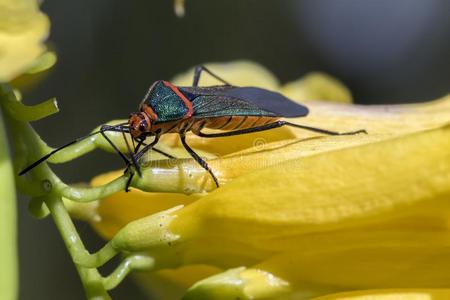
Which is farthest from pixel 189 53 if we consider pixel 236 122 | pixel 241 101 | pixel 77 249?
pixel 77 249

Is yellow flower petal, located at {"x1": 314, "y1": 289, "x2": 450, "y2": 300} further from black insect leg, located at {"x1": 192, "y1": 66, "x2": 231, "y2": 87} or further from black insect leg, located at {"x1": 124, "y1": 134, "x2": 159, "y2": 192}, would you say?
black insect leg, located at {"x1": 192, "y1": 66, "x2": 231, "y2": 87}

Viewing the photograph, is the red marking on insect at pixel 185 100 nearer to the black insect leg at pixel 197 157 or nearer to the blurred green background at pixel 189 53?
the black insect leg at pixel 197 157

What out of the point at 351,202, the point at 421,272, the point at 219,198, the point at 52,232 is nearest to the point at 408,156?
the point at 351,202

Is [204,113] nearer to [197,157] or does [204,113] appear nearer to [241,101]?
[241,101]

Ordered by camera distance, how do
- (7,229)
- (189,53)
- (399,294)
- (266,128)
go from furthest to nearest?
(189,53), (266,128), (399,294), (7,229)

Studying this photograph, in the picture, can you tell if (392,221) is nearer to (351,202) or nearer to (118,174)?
(351,202)

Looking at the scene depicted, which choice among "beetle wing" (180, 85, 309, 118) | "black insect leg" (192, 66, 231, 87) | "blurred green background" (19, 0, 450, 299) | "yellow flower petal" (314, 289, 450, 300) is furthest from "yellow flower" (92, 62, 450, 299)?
"blurred green background" (19, 0, 450, 299)

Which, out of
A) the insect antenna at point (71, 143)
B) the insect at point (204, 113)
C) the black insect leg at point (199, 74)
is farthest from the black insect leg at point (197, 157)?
the black insect leg at point (199, 74)
